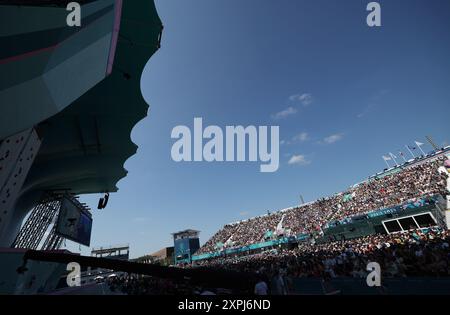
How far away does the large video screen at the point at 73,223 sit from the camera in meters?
17.9

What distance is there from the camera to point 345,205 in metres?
36.0

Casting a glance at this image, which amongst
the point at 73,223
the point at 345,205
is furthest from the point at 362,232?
the point at 73,223

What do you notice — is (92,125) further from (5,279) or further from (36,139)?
(5,279)

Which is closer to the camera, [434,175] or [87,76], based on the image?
[87,76]

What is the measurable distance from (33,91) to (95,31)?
11.1ft

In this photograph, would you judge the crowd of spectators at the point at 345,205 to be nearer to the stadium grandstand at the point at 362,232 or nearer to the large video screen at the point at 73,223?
the stadium grandstand at the point at 362,232

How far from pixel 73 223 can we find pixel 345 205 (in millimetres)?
37177

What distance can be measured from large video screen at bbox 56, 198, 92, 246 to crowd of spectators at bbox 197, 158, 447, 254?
3135 cm

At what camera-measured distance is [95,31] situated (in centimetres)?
805

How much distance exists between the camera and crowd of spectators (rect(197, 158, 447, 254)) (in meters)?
26.4

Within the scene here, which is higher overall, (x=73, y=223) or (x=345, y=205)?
(x=345, y=205)

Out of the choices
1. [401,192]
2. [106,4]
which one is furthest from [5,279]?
[401,192]

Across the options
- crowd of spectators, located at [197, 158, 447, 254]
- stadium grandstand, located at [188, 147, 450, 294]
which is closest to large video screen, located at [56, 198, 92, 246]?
stadium grandstand, located at [188, 147, 450, 294]

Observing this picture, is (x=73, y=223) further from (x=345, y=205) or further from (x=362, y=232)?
(x=345, y=205)
